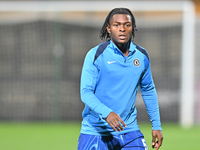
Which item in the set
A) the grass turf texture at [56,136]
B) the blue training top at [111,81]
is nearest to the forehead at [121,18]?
the blue training top at [111,81]

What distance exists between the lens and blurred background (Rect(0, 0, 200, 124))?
10641 mm

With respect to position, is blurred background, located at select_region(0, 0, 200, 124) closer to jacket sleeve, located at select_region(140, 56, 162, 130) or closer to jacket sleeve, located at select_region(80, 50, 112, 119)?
jacket sleeve, located at select_region(140, 56, 162, 130)

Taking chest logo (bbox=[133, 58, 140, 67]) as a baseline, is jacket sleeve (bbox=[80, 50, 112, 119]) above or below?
below

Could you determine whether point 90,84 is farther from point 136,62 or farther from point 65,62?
point 65,62

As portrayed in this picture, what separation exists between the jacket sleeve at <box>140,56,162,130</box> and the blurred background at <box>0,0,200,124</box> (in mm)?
6585

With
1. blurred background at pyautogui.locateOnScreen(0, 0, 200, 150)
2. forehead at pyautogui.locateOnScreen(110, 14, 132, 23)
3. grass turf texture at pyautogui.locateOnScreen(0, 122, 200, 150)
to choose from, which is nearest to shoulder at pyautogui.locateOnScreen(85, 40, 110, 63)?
forehead at pyautogui.locateOnScreen(110, 14, 132, 23)

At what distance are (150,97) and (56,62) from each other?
6887 mm

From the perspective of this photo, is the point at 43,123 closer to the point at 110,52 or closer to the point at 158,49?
the point at 158,49

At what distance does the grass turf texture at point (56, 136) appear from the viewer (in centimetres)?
779

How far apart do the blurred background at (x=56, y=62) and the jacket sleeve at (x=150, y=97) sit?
21.6 feet

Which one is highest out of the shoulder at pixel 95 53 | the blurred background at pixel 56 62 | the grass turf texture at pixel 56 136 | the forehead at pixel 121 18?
the forehead at pixel 121 18

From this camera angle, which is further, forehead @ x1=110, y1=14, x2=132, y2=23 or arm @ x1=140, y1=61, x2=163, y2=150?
arm @ x1=140, y1=61, x2=163, y2=150

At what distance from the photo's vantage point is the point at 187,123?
420 inches

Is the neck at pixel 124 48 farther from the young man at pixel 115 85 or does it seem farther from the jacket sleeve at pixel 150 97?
the jacket sleeve at pixel 150 97
